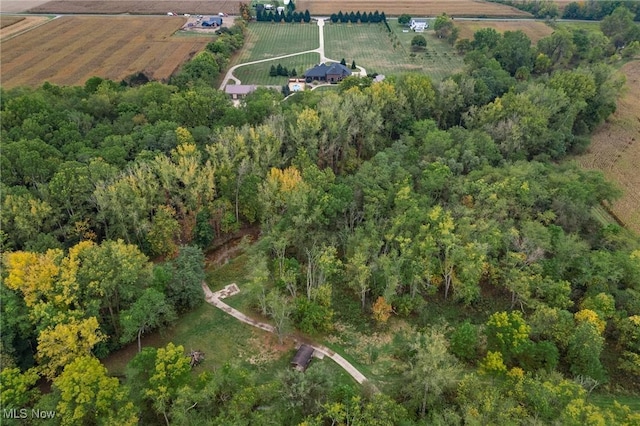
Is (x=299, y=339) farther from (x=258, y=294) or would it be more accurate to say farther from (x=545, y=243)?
(x=545, y=243)

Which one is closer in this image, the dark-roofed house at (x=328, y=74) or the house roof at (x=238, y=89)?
the house roof at (x=238, y=89)

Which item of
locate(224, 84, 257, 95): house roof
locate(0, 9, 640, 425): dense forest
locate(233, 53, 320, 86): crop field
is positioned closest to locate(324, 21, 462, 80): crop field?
locate(233, 53, 320, 86): crop field

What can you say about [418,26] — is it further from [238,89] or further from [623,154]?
[623,154]

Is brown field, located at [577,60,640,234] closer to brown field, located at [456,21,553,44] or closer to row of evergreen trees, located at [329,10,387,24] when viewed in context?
brown field, located at [456,21,553,44]

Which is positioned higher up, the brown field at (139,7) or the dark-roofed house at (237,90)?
the brown field at (139,7)

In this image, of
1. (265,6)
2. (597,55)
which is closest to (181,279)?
(597,55)

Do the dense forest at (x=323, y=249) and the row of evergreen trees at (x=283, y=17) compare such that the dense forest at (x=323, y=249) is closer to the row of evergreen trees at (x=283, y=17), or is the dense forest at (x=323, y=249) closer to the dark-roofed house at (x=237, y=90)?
the dark-roofed house at (x=237, y=90)

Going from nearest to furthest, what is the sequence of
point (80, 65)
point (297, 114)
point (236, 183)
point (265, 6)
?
point (236, 183) < point (297, 114) < point (80, 65) < point (265, 6)

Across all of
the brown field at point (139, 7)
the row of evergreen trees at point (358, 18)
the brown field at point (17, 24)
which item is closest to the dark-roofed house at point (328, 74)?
the row of evergreen trees at point (358, 18)
